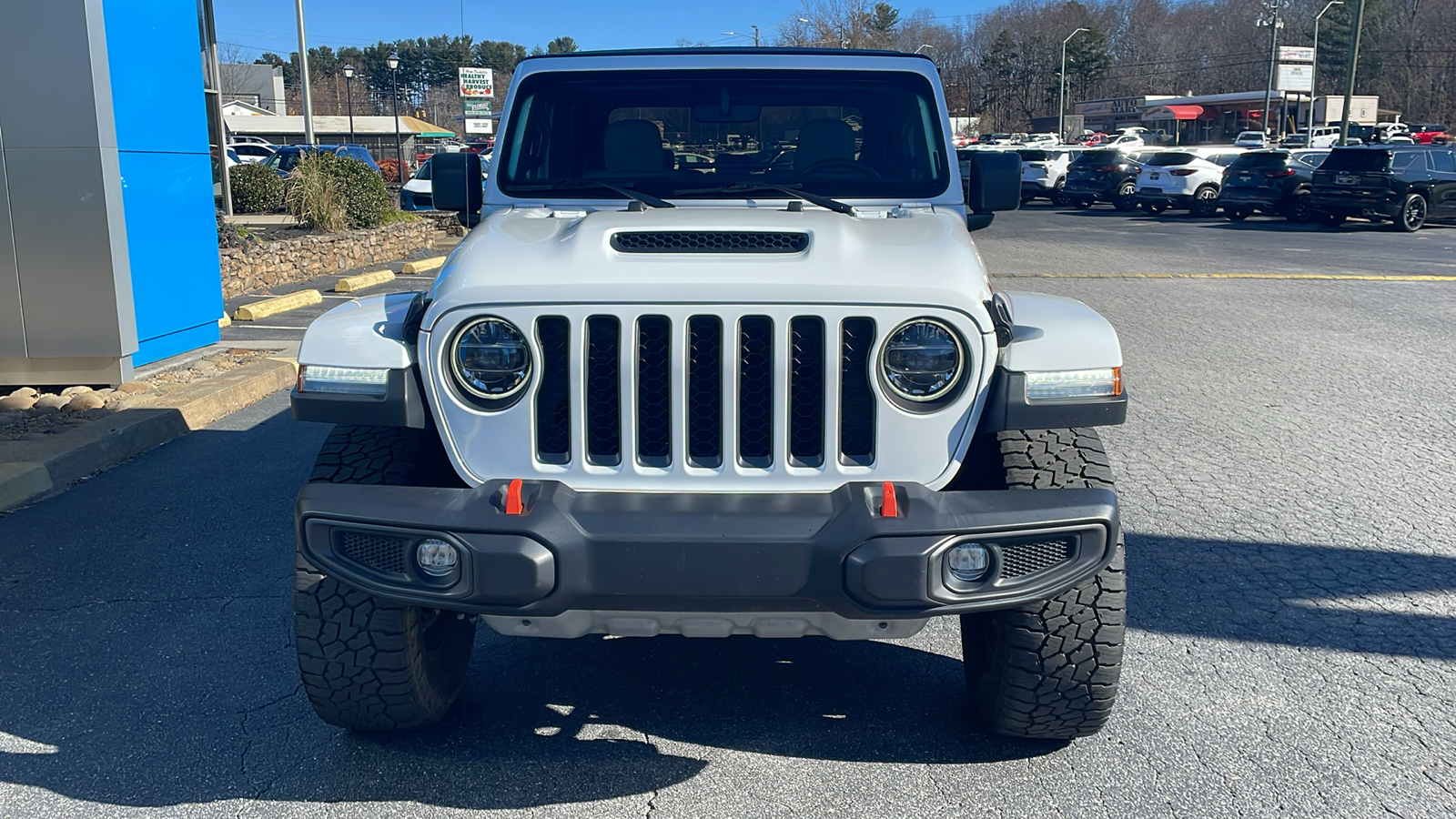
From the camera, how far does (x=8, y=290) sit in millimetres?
7273

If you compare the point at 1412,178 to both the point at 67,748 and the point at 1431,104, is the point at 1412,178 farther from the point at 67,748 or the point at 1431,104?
the point at 1431,104

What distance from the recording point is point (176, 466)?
246 inches

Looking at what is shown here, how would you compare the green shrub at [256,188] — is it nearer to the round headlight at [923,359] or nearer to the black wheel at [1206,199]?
the round headlight at [923,359]

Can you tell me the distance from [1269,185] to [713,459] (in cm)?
2562

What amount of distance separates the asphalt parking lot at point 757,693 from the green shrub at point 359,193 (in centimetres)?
1168

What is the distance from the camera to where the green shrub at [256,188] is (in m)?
18.9

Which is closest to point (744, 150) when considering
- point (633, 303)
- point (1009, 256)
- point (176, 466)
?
point (633, 303)

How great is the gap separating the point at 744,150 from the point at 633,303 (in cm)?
184

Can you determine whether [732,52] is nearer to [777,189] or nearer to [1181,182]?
[777,189]

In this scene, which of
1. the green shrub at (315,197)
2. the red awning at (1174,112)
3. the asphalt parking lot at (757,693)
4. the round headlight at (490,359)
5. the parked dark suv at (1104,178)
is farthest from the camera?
the red awning at (1174,112)

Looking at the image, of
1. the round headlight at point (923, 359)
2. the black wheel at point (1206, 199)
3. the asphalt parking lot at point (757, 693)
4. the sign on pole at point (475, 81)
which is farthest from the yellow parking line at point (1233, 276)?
the sign on pole at point (475, 81)

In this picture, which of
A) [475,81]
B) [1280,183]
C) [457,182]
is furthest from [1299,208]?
[475,81]

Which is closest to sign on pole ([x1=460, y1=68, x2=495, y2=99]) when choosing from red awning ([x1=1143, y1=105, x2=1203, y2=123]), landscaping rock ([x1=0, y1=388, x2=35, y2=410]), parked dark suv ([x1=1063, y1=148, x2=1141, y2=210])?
parked dark suv ([x1=1063, y1=148, x2=1141, y2=210])

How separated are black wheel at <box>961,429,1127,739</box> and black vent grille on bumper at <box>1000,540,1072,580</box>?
0.19m
